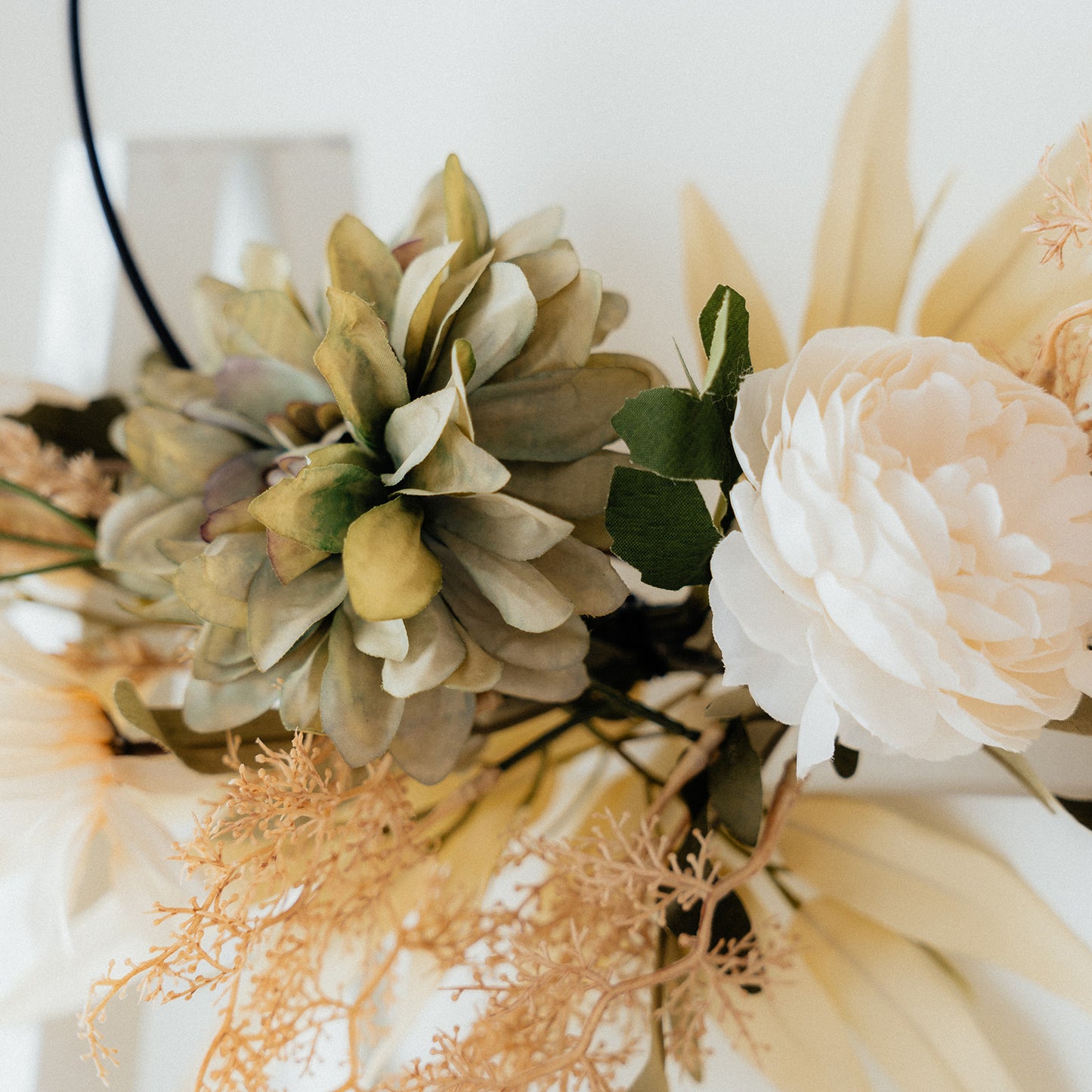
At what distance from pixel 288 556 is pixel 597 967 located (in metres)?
0.16

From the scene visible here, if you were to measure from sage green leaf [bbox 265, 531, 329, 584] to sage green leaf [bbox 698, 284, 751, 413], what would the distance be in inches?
4.4

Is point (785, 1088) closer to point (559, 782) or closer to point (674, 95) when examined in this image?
point (559, 782)

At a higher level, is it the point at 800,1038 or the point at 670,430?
the point at 670,430

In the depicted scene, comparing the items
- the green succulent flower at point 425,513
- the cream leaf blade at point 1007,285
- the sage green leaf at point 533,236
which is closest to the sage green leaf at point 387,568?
the green succulent flower at point 425,513

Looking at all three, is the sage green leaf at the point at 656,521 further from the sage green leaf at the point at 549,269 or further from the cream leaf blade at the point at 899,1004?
the cream leaf blade at the point at 899,1004

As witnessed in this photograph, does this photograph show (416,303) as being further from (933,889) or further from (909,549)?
(933,889)

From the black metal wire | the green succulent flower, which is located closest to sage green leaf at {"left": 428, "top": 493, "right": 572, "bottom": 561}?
the green succulent flower

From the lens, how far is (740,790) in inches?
10.7

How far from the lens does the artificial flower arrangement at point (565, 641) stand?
0.21 m

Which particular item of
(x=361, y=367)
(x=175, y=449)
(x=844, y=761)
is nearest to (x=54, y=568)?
(x=175, y=449)

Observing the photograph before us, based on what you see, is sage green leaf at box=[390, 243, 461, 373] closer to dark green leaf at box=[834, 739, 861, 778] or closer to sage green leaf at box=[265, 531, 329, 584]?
sage green leaf at box=[265, 531, 329, 584]

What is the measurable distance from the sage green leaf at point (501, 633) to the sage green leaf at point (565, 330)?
6 cm

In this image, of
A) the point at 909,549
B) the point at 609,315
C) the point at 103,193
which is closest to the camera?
the point at 909,549

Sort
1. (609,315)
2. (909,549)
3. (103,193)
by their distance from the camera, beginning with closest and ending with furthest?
(909,549) < (609,315) < (103,193)
